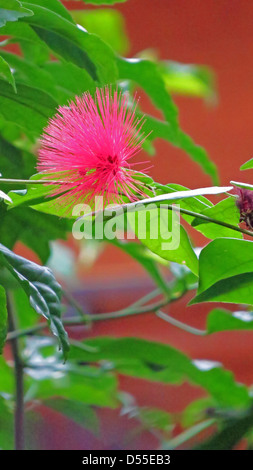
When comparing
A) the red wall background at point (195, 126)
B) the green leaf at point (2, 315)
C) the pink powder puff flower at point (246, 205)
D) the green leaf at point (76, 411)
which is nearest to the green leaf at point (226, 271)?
the pink powder puff flower at point (246, 205)

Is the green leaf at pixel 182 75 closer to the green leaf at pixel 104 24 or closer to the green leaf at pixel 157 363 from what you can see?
the green leaf at pixel 104 24

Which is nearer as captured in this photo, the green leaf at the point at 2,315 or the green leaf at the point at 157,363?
the green leaf at the point at 2,315

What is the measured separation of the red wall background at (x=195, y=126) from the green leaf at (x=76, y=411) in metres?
1.24

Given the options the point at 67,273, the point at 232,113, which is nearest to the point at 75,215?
the point at 67,273

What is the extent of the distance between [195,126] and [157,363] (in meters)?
1.68

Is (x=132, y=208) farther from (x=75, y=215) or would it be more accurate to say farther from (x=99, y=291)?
(x=99, y=291)

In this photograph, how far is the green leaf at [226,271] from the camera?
391 mm

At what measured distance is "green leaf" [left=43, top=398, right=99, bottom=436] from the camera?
896 mm

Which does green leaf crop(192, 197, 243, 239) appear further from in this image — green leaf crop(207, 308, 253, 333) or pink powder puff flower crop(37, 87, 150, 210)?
green leaf crop(207, 308, 253, 333)

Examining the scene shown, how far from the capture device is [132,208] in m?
0.35

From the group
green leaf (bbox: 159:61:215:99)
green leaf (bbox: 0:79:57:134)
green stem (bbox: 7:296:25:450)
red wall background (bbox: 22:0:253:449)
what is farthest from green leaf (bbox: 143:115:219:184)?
red wall background (bbox: 22:0:253:449)

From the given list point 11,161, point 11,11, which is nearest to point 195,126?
point 11,161

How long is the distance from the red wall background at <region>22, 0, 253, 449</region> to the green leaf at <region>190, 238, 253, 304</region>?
1.74 m

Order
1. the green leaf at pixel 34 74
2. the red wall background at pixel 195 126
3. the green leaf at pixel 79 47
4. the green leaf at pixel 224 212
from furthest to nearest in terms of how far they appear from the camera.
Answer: the red wall background at pixel 195 126
the green leaf at pixel 34 74
the green leaf at pixel 79 47
the green leaf at pixel 224 212
